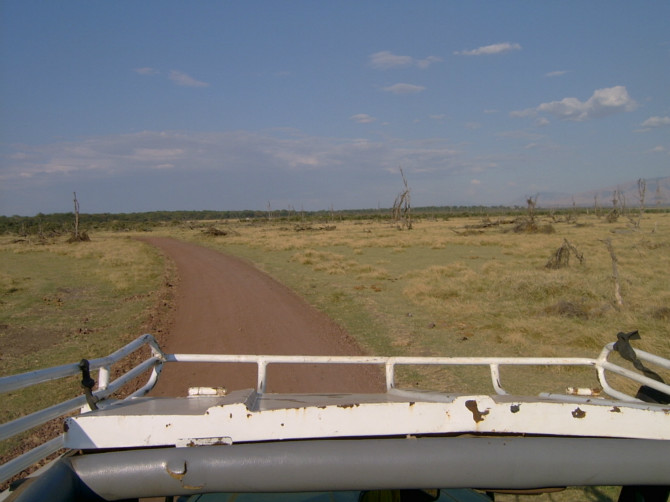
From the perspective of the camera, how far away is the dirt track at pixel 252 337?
7250mm

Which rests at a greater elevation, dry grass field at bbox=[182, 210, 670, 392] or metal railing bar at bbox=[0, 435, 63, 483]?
metal railing bar at bbox=[0, 435, 63, 483]

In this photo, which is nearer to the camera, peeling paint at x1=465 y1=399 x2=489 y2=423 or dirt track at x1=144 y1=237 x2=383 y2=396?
peeling paint at x1=465 y1=399 x2=489 y2=423

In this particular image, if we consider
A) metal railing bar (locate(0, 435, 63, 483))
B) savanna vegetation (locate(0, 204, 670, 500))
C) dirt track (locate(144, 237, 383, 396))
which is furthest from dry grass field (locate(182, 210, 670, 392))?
metal railing bar (locate(0, 435, 63, 483))

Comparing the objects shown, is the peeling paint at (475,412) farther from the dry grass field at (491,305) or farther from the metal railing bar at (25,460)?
the dry grass field at (491,305)

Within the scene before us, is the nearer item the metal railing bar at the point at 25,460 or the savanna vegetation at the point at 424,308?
the metal railing bar at the point at 25,460

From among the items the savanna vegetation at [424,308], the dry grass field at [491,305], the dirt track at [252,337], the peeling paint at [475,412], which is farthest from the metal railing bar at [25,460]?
the dry grass field at [491,305]

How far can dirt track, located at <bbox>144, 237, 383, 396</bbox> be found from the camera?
7250 mm

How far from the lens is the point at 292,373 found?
770 centimetres

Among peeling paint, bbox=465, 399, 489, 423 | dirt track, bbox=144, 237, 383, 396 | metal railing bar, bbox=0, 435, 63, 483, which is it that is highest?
peeling paint, bbox=465, 399, 489, 423

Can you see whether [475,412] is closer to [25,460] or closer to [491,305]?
[25,460]

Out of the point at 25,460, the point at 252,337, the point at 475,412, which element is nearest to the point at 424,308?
Answer: the point at 252,337

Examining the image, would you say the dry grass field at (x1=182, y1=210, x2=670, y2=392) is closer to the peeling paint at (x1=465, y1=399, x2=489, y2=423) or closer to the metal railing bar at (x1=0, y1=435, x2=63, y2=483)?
the peeling paint at (x1=465, y1=399, x2=489, y2=423)

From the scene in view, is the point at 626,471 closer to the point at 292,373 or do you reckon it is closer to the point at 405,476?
the point at 405,476

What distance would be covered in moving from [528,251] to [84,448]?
2642 centimetres
